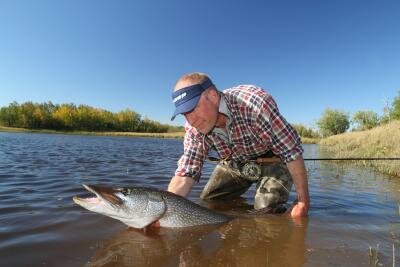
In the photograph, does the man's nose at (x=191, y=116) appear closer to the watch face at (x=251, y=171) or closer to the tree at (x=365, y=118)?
the watch face at (x=251, y=171)

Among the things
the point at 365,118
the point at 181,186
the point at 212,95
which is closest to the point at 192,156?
the point at 181,186

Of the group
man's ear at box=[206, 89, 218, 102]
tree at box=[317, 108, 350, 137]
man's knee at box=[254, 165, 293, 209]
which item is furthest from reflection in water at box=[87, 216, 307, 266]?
tree at box=[317, 108, 350, 137]

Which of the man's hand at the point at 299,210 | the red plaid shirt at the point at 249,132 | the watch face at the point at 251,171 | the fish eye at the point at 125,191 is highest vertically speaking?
the red plaid shirt at the point at 249,132

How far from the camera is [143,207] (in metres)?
3.39

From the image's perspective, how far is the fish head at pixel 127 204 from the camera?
3134mm

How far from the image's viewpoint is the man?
11.9ft

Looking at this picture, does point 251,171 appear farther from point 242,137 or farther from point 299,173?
point 299,173

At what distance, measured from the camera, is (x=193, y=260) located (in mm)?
3064

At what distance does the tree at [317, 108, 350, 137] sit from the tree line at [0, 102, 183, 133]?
45086mm

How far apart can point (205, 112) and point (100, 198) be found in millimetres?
1348

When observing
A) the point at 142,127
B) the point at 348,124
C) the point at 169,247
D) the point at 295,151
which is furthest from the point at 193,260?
the point at 142,127

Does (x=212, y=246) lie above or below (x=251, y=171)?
below

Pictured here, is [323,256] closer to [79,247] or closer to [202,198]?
[79,247]

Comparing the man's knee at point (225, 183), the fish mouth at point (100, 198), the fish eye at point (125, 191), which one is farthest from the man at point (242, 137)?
the fish mouth at point (100, 198)
